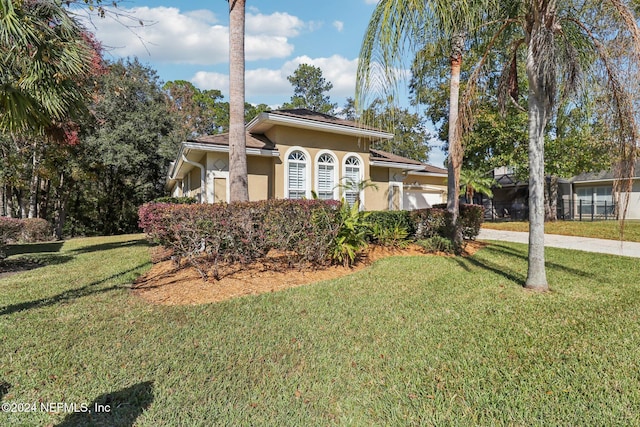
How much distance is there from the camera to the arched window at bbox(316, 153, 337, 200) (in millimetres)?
12250

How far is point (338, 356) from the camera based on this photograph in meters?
3.34

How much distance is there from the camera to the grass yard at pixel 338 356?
8.20ft

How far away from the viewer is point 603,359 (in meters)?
3.09

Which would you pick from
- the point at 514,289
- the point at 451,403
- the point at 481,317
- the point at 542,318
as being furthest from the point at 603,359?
the point at 514,289

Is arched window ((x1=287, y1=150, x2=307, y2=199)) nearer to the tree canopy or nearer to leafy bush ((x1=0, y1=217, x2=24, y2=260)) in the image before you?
leafy bush ((x1=0, y1=217, x2=24, y2=260))

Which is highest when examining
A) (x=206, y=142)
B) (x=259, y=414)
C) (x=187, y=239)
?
(x=206, y=142)

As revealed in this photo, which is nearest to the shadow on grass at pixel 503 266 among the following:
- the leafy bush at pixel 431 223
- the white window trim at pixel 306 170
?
the leafy bush at pixel 431 223

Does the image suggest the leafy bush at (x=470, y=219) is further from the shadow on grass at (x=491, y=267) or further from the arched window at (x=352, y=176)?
the arched window at (x=352, y=176)

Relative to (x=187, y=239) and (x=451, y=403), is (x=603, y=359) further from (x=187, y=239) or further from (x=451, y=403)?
(x=187, y=239)

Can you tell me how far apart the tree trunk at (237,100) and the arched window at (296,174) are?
3.54m

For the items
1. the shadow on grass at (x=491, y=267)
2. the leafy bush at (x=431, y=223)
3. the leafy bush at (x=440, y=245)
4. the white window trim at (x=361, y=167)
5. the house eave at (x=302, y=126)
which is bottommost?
the shadow on grass at (x=491, y=267)

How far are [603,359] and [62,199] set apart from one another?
1088 inches

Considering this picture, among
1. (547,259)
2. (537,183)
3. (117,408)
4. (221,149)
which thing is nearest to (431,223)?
(547,259)

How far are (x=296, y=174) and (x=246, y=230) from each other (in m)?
5.74
